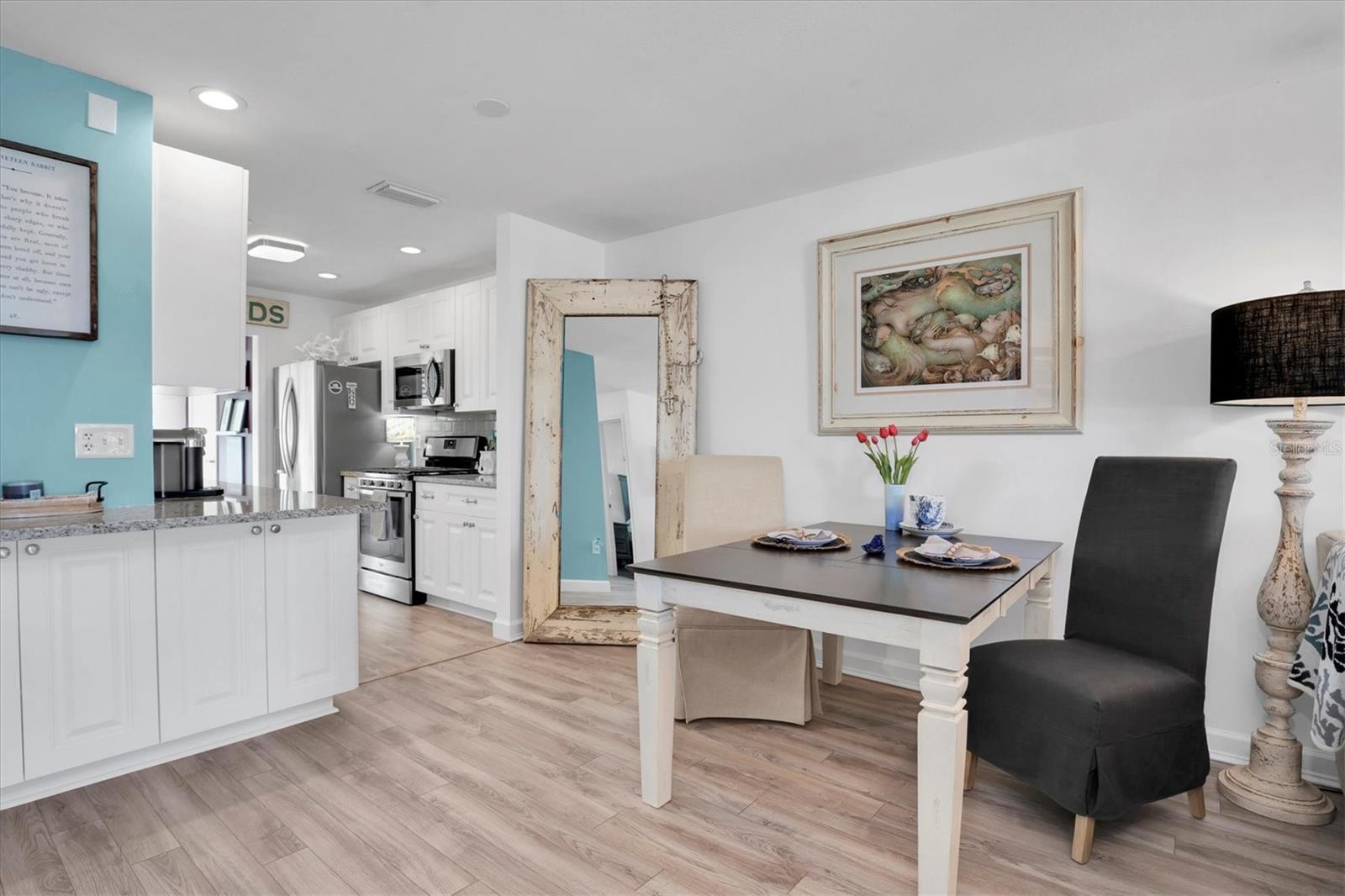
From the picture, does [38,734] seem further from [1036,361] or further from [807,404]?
[1036,361]

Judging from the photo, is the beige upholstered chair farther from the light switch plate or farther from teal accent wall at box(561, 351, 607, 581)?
the light switch plate

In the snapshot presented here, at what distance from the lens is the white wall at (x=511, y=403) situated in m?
3.94

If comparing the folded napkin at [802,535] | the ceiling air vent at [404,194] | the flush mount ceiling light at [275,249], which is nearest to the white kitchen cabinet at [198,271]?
the ceiling air vent at [404,194]

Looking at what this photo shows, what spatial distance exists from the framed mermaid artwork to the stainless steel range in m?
2.70

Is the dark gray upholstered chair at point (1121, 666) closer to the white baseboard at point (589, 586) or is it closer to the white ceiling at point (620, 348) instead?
the white baseboard at point (589, 586)

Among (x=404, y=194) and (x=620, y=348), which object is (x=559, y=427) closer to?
(x=620, y=348)

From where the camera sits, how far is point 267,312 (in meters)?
5.66

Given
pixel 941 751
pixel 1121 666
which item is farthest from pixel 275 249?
pixel 1121 666

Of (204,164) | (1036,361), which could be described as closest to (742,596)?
(1036,361)

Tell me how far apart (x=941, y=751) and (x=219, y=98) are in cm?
324

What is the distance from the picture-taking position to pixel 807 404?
355cm

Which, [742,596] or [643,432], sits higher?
[643,432]

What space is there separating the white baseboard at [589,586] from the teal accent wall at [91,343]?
2.03 m

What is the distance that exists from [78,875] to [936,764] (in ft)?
7.27
